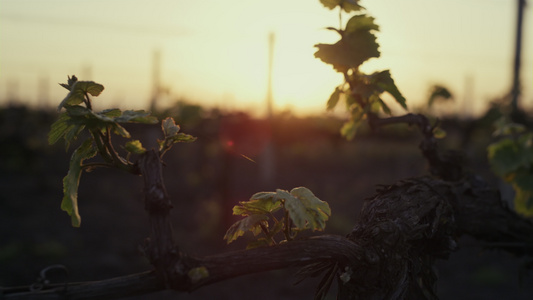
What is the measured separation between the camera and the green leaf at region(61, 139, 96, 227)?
3.69 ft

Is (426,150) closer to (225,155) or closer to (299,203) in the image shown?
(299,203)

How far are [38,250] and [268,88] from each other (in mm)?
9179

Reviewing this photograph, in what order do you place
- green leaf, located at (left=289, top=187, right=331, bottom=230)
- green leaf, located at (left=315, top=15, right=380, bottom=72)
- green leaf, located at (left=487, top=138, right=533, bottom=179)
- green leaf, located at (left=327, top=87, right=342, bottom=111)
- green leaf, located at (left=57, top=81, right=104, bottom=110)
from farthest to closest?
green leaf, located at (left=487, top=138, right=533, bottom=179) → green leaf, located at (left=327, top=87, right=342, bottom=111) → green leaf, located at (left=315, top=15, right=380, bottom=72) → green leaf, located at (left=289, top=187, right=331, bottom=230) → green leaf, located at (left=57, top=81, right=104, bottom=110)

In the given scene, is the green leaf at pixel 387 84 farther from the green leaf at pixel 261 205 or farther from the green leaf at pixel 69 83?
the green leaf at pixel 69 83

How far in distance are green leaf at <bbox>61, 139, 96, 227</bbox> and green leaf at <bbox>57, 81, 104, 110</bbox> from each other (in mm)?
109

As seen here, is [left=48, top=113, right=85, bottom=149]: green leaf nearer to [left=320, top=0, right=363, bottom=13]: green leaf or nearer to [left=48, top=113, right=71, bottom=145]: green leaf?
[left=48, top=113, right=71, bottom=145]: green leaf

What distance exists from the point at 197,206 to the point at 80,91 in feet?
32.1

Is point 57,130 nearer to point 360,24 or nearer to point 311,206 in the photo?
point 311,206

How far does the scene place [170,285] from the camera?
105 cm

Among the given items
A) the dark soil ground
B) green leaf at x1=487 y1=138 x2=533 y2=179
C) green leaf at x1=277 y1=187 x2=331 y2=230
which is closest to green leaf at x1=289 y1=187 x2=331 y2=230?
green leaf at x1=277 y1=187 x2=331 y2=230

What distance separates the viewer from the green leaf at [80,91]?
1116 millimetres

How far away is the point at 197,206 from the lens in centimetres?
1077

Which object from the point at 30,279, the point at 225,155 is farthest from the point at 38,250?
the point at 225,155

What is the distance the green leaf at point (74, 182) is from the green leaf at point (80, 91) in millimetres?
109
